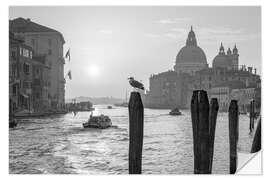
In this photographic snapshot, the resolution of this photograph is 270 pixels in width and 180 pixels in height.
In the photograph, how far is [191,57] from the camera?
420cm

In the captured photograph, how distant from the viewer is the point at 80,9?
4.32m

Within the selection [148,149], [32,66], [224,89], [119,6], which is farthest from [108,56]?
[224,89]

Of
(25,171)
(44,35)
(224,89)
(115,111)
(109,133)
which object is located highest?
(44,35)

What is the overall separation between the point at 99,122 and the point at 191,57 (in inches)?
58.8

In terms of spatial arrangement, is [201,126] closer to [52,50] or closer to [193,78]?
[193,78]

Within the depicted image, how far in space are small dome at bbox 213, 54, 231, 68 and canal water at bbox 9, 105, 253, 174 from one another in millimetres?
659

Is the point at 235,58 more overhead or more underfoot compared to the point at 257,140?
more overhead

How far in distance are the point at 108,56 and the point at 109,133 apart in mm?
988

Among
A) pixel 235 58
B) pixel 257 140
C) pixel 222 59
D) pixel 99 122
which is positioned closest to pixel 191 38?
pixel 222 59

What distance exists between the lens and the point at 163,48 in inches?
176

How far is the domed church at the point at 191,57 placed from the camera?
403 centimetres

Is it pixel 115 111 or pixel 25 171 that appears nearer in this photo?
pixel 25 171

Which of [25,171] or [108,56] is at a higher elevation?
[108,56]
